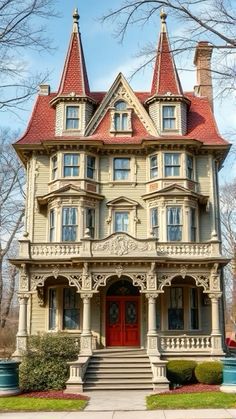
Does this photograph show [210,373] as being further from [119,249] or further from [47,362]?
[119,249]

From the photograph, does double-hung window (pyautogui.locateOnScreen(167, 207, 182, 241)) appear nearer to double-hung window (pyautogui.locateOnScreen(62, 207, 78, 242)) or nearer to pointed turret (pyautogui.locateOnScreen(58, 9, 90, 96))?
double-hung window (pyautogui.locateOnScreen(62, 207, 78, 242))

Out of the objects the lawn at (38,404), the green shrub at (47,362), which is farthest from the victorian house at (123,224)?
the lawn at (38,404)

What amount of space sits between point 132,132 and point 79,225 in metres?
5.99

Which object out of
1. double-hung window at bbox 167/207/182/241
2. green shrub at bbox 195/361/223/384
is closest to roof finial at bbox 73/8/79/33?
double-hung window at bbox 167/207/182/241

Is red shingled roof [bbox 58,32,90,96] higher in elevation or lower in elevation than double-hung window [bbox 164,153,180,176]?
higher

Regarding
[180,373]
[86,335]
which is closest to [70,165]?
[86,335]

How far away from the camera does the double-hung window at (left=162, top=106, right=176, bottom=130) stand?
27.4 m

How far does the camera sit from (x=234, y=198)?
52.1 m

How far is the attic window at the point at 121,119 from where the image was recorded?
27.3 metres

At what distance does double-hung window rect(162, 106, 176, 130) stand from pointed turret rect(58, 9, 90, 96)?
4.46 m

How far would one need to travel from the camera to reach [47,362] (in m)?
19.5

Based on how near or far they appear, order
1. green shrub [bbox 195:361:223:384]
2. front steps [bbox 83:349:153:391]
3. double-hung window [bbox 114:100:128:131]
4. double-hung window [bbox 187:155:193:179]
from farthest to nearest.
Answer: double-hung window [bbox 114:100:128:131]
double-hung window [bbox 187:155:193:179]
green shrub [bbox 195:361:223:384]
front steps [bbox 83:349:153:391]

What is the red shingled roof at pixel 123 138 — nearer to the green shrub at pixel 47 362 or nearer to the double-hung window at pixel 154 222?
the double-hung window at pixel 154 222

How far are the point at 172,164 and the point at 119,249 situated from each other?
20.4 ft
